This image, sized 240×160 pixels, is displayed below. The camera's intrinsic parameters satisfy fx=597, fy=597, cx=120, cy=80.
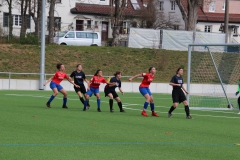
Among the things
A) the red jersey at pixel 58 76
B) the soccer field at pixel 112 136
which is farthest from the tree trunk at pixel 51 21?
the soccer field at pixel 112 136

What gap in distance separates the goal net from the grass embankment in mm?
15823

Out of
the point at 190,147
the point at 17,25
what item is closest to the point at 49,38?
the point at 17,25

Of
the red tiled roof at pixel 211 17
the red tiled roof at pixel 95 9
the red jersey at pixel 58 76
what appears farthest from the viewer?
the red tiled roof at pixel 211 17

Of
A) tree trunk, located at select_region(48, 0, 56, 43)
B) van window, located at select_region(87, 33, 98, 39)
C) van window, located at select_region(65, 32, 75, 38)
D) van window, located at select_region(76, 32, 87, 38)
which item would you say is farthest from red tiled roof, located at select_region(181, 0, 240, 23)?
tree trunk, located at select_region(48, 0, 56, 43)

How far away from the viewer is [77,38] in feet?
170

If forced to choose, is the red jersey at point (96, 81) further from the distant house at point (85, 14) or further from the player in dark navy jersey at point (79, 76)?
the distant house at point (85, 14)

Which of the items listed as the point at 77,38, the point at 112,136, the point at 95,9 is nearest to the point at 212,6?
the point at 95,9

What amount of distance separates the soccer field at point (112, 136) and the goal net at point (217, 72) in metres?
5.36

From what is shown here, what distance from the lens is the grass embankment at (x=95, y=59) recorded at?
141ft

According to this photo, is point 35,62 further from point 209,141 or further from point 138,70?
point 209,141

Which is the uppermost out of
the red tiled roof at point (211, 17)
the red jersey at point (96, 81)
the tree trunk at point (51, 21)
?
the red tiled roof at point (211, 17)

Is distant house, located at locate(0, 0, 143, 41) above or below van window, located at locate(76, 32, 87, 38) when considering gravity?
above

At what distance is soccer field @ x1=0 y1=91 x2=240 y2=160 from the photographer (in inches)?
419

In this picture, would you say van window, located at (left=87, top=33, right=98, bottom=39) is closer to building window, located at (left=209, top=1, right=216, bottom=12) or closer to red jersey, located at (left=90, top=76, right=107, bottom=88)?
red jersey, located at (left=90, top=76, right=107, bottom=88)
